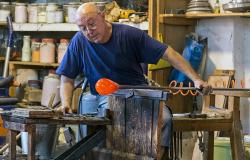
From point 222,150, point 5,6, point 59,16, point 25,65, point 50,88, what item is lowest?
point 222,150

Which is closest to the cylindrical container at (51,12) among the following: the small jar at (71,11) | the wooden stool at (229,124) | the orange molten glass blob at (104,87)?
the small jar at (71,11)

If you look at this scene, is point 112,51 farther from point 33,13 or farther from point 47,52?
point 33,13

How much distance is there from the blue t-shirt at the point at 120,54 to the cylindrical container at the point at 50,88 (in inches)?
70.0

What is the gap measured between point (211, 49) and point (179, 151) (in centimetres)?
144

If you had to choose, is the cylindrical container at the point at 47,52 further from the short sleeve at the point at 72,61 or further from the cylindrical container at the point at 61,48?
the short sleeve at the point at 72,61

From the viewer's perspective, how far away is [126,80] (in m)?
3.39

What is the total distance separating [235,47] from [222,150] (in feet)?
3.73

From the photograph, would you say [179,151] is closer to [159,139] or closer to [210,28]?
[159,139]

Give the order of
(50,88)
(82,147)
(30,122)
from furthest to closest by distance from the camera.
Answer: (50,88)
(82,147)
(30,122)

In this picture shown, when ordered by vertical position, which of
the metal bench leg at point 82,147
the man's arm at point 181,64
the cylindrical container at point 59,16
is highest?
the cylindrical container at point 59,16

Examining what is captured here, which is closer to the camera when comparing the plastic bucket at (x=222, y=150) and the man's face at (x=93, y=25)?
the man's face at (x=93, y=25)

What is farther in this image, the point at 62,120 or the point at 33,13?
the point at 33,13

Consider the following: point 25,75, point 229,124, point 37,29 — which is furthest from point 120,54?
point 25,75

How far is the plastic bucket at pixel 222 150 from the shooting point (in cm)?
376
